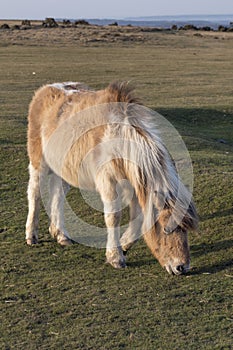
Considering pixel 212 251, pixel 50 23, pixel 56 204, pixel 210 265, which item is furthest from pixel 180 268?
pixel 50 23

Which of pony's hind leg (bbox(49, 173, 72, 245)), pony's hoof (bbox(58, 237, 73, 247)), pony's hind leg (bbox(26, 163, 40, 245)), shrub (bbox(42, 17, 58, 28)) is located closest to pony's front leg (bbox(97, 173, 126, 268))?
pony's hoof (bbox(58, 237, 73, 247))

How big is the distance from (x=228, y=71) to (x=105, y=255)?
62.8ft

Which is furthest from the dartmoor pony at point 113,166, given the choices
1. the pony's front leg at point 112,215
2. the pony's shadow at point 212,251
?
the pony's shadow at point 212,251

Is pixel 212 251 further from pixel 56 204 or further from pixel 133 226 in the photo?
pixel 56 204

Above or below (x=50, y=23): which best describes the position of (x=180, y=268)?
above

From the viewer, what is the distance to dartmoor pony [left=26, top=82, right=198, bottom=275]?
4.57m

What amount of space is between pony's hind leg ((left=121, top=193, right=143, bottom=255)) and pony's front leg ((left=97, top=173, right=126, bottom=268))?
0.33 feet

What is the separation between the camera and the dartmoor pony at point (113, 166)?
4.57m

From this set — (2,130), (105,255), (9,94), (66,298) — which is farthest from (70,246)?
(9,94)

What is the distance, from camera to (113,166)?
4879mm

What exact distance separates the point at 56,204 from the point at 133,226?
4.00 ft

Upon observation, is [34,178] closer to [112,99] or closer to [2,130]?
[112,99]

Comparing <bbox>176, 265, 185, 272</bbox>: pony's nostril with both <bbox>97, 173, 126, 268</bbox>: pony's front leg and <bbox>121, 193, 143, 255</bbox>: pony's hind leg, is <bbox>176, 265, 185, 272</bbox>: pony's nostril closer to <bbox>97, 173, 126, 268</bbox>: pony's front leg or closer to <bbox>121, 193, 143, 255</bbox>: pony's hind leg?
<bbox>121, 193, 143, 255</bbox>: pony's hind leg

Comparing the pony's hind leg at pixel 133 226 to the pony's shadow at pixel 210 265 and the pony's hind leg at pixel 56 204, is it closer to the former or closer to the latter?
the pony's shadow at pixel 210 265
